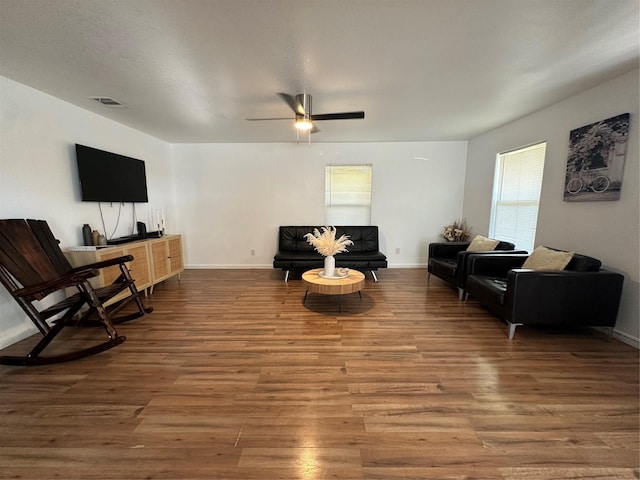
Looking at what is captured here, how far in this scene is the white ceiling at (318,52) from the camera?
1499mm

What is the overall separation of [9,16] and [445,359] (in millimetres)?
3868

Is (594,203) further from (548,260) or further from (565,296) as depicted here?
(565,296)

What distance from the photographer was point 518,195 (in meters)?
3.60

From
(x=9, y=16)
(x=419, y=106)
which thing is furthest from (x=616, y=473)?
(x=9, y=16)

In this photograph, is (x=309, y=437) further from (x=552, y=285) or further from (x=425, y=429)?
(x=552, y=285)

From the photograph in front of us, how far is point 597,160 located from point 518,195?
1144 mm

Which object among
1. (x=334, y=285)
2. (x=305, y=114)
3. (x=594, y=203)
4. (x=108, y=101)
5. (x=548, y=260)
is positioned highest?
(x=108, y=101)

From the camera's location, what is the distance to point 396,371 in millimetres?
1917

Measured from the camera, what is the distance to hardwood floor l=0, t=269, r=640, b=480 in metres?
1.23

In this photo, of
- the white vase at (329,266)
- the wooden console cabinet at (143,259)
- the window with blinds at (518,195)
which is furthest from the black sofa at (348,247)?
→ the window with blinds at (518,195)

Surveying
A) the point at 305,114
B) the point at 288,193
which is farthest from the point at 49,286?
the point at 288,193

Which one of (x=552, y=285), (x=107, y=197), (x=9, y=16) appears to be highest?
(x=9, y=16)

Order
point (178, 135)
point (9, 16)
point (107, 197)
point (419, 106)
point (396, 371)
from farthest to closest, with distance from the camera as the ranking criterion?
1. point (178, 135)
2. point (107, 197)
3. point (419, 106)
4. point (396, 371)
5. point (9, 16)

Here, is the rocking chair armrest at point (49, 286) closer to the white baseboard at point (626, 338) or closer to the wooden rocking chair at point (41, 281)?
the wooden rocking chair at point (41, 281)
